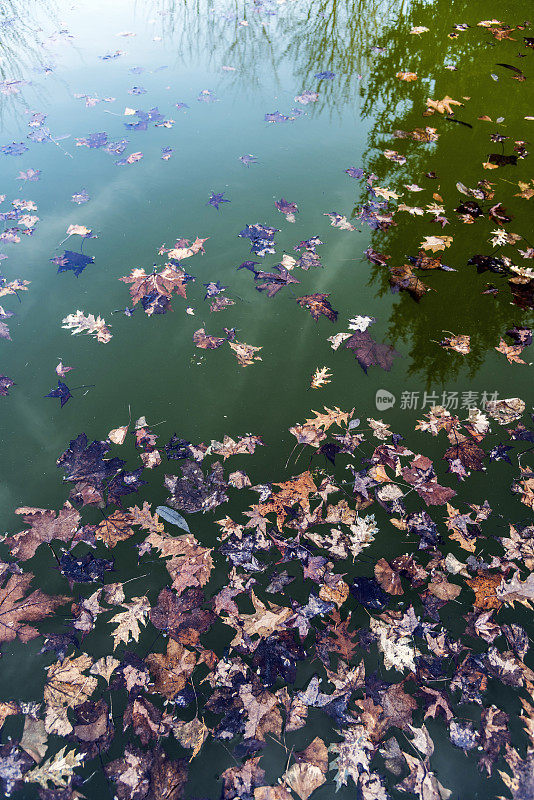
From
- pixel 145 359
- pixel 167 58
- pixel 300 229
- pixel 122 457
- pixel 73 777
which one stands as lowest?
pixel 73 777

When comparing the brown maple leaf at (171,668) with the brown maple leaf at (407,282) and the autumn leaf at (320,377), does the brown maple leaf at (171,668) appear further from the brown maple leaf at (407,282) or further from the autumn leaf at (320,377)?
the brown maple leaf at (407,282)

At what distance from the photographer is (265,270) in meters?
3.47

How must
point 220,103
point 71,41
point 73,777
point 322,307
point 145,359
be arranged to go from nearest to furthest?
point 73,777
point 145,359
point 322,307
point 220,103
point 71,41

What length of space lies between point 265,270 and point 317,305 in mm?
585

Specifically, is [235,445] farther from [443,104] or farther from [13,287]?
[443,104]

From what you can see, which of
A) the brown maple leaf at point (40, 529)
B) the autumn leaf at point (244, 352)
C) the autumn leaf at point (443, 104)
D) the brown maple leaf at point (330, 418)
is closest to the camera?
the brown maple leaf at point (40, 529)

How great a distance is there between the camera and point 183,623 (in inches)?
78.1

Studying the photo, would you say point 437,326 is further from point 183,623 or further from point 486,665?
point 183,623

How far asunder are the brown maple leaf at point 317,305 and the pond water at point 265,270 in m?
0.05

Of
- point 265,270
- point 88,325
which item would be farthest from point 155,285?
point 265,270

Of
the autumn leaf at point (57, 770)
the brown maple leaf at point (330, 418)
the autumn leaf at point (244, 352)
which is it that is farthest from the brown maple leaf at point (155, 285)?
the autumn leaf at point (57, 770)

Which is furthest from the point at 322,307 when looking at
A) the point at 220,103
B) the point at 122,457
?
the point at 220,103

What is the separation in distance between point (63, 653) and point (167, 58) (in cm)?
776

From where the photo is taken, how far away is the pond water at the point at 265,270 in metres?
2.03
